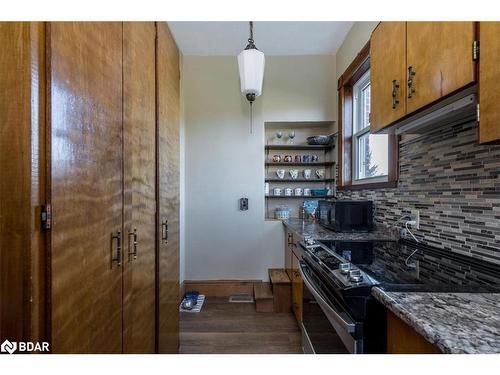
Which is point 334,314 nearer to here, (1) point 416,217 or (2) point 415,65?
(1) point 416,217

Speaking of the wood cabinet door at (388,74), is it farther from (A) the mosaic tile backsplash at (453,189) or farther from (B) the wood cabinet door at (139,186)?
(B) the wood cabinet door at (139,186)

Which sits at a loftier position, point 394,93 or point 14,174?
Answer: point 394,93

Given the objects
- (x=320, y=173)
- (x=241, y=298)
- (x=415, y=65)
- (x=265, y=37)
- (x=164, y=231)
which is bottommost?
(x=241, y=298)

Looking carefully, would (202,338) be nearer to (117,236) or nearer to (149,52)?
(117,236)

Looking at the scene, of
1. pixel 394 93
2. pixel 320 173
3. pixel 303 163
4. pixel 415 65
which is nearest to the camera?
pixel 415 65

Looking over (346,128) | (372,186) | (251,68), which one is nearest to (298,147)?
(346,128)

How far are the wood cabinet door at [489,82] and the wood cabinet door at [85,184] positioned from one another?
4.15ft

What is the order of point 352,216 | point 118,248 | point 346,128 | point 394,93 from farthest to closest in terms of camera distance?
1. point 346,128
2. point 352,216
3. point 394,93
4. point 118,248

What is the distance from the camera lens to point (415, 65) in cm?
119

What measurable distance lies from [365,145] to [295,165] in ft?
2.92

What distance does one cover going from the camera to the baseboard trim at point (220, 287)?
305cm

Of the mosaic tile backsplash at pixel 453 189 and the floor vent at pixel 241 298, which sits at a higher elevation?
the mosaic tile backsplash at pixel 453 189

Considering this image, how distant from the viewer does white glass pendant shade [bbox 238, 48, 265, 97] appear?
2078mm

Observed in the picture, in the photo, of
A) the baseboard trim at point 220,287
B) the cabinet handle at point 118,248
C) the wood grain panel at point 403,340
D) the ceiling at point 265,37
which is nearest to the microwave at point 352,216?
the wood grain panel at point 403,340
